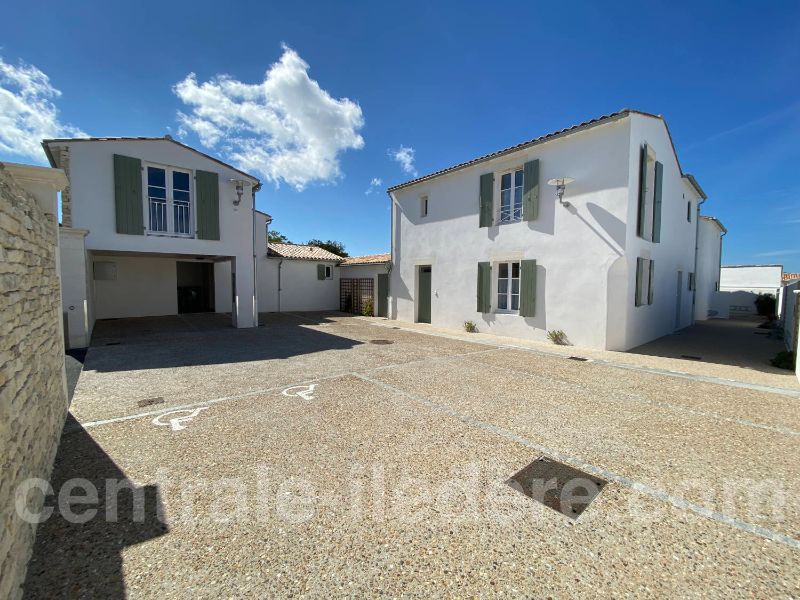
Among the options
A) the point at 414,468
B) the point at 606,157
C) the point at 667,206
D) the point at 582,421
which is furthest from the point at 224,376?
the point at 667,206

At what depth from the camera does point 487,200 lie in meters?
11.5

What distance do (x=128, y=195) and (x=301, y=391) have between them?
930 cm

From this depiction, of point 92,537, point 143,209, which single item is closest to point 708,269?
point 92,537

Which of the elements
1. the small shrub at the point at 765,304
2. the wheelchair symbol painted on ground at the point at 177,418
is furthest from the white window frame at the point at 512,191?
the small shrub at the point at 765,304

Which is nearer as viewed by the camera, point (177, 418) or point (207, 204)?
point (177, 418)

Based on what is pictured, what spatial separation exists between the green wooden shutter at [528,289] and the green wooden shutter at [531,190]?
Result: 1444 mm

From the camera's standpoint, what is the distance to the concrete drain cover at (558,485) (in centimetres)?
271

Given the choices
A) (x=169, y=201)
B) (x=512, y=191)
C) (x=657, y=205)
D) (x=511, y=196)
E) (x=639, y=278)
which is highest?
(x=512, y=191)

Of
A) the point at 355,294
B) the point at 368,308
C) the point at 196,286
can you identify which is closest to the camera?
the point at 368,308

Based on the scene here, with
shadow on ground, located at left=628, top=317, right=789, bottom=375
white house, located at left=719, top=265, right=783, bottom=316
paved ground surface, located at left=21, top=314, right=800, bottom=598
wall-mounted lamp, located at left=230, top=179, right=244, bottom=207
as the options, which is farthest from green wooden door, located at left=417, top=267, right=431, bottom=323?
white house, located at left=719, top=265, right=783, bottom=316

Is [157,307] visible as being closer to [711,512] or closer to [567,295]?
[567,295]

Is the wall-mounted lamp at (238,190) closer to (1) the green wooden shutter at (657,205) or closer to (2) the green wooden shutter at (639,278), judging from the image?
(2) the green wooden shutter at (639,278)

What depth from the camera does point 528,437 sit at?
3855 millimetres

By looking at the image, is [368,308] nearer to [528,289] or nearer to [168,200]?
[528,289]
